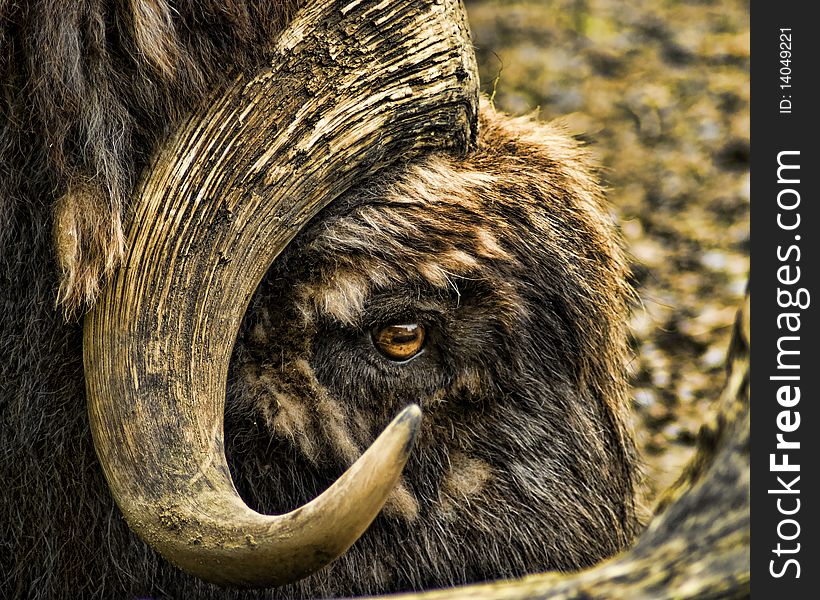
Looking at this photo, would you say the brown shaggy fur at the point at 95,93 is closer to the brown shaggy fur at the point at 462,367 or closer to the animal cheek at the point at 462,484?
the brown shaggy fur at the point at 462,367

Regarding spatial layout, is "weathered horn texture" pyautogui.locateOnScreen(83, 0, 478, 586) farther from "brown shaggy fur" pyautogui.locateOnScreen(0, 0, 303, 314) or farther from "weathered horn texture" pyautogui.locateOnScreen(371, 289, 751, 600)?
"weathered horn texture" pyautogui.locateOnScreen(371, 289, 751, 600)

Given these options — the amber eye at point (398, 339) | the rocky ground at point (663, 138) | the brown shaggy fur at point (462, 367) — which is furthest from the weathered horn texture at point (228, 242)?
the rocky ground at point (663, 138)

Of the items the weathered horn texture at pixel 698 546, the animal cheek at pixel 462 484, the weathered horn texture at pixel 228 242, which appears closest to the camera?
the weathered horn texture at pixel 698 546

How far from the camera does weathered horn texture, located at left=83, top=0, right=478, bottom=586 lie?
186 centimetres

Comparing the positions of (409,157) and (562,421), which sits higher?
(409,157)

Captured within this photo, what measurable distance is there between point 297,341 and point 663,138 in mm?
4544

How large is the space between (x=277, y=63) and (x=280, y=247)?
37 centimetres

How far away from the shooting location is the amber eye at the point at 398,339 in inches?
89.0

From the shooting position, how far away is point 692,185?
593cm

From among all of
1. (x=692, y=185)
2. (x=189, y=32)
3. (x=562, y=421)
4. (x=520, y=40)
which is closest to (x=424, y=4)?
(x=189, y=32)

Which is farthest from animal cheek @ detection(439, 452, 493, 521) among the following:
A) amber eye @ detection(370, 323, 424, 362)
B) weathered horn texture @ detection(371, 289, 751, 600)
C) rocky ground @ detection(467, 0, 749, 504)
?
rocky ground @ detection(467, 0, 749, 504)

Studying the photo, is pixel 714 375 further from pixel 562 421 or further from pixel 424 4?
pixel 424 4

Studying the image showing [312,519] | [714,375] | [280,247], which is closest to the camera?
[312,519]

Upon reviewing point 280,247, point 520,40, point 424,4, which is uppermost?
point 520,40
